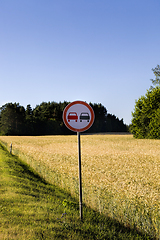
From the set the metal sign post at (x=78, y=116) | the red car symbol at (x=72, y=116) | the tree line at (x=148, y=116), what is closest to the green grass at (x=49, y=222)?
the metal sign post at (x=78, y=116)

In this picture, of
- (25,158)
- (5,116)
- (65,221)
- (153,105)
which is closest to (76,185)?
(65,221)

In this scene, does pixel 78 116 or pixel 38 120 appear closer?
pixel 78 116

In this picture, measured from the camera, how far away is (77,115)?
6.14m

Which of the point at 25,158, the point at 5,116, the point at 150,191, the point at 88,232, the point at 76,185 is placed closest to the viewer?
the point at 88,232

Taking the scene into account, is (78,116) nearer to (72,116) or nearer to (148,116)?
(72,116)

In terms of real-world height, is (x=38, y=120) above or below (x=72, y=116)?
above

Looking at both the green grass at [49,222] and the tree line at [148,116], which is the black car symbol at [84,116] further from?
the tree line at [148,116]

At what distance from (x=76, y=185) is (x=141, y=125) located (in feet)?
120

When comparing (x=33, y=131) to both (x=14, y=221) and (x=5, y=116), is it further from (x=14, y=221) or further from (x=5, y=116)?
(x=14, y=221)

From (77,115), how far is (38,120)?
66178 millimetres

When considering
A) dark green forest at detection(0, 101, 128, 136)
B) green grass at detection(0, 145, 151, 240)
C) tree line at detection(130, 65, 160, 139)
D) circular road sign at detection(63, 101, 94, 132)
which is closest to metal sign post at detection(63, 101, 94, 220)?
circular road sign at detection(63, 101, 94, 132)

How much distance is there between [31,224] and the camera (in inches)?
201

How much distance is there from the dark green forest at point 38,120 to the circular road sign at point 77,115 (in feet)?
209

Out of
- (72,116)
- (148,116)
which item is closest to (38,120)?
(148,116)
